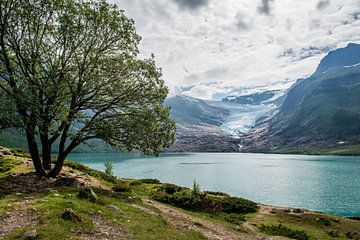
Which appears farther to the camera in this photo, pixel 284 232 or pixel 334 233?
pixel 334 233

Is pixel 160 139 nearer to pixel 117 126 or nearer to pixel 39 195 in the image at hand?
pixel 117 126

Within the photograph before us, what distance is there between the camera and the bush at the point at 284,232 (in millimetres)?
29855

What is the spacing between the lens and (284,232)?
30.7m

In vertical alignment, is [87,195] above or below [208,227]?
above

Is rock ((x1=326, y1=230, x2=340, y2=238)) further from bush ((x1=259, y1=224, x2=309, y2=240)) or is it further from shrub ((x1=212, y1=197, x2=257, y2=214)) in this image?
shrub ((x1=212, y1=197, x2=257, y2=214))

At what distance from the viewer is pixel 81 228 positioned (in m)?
18.4

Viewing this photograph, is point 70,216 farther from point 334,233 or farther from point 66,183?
point 334,233

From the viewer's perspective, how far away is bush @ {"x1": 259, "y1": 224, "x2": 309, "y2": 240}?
29.9 m

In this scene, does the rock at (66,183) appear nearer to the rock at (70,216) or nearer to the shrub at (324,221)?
the rock at (70,216)

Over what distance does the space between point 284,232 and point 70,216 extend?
20.9 meters

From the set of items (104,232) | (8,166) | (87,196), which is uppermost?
(8,166)

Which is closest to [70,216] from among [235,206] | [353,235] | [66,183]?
[66,183]

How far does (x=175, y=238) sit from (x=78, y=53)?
854 inches

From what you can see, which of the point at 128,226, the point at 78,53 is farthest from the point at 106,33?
the point at 128,226
